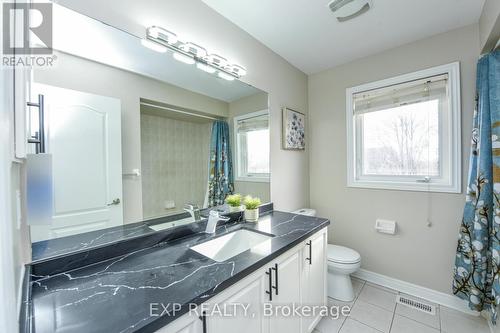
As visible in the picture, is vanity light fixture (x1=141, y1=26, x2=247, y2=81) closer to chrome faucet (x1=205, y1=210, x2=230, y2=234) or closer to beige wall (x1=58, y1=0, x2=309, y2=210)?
beige wall (x1=58, y1=0, x2=309, y2=210)

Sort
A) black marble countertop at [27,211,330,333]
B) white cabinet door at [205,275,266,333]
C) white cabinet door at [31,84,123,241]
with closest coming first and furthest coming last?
black marble countertop at [27,211,330,333] → white cabinet door at [205,275,266,333] → white cabinet door at [31,84,123,241]

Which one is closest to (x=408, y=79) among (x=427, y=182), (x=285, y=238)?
(x=427, y=182)

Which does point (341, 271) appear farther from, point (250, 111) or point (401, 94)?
point (401, 94)

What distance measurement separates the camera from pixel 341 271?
6.15ft

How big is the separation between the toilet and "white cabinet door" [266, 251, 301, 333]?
2.32 feet

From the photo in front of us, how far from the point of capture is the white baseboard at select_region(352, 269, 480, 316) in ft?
5.76

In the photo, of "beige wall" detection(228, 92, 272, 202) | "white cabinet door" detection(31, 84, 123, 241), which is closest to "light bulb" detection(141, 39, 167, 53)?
"white cabinet door" detection(31, 84, 123, 241)

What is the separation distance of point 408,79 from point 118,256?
8.80ft

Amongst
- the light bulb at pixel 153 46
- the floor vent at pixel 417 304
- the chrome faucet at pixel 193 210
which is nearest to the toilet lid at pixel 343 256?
the floor vent at pixel 417 304

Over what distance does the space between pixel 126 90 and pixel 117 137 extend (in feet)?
0.88

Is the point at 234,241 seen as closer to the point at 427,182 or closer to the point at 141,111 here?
the point at 141,111

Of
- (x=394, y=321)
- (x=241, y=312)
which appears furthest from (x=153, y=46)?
(x=394, y=321)

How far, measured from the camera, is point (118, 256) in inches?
41.0

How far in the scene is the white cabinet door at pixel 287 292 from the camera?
114 centimetres
